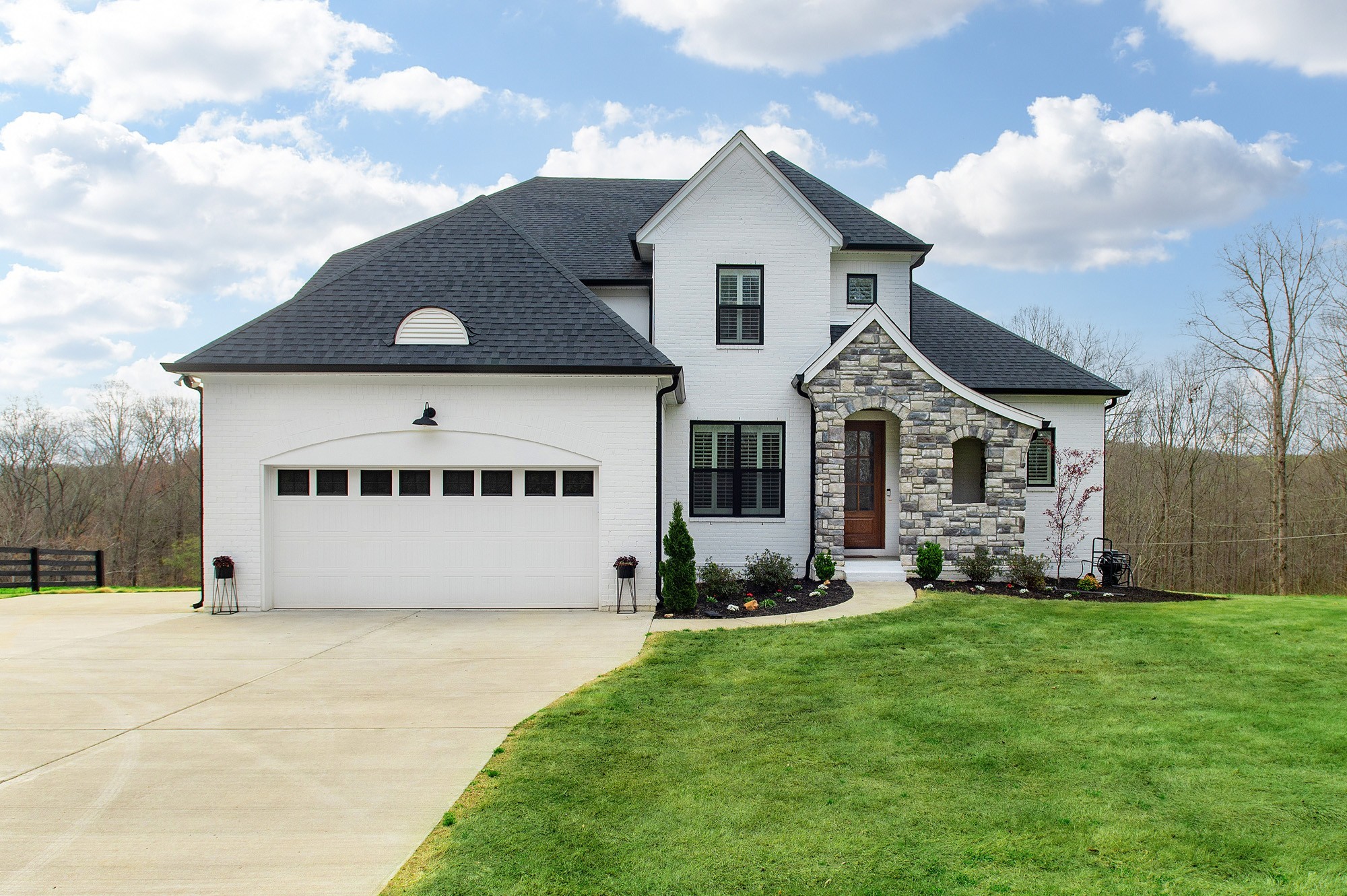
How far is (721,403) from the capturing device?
49.0 feet

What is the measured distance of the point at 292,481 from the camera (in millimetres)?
12281

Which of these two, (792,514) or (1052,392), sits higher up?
(1052,392)

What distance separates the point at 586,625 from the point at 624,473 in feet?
8.08

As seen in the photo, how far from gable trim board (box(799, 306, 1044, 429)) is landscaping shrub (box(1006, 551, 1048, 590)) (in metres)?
2.47

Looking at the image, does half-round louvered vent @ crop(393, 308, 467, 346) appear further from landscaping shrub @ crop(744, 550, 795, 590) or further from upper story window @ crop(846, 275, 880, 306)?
upper story window @ crop(846, 275, 880, 306)

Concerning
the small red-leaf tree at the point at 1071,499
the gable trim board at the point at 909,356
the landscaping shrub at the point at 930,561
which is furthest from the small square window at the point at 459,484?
the small red-leaf tree at the point at 1071,499

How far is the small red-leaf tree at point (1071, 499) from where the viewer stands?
50.7ft

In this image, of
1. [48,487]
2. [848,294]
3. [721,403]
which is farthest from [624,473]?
[48,487]

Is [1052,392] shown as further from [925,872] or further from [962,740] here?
[925,872]

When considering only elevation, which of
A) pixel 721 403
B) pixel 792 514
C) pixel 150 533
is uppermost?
pixel 721 403

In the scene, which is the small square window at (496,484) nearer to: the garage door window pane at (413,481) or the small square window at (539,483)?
the small square window at (539,483)

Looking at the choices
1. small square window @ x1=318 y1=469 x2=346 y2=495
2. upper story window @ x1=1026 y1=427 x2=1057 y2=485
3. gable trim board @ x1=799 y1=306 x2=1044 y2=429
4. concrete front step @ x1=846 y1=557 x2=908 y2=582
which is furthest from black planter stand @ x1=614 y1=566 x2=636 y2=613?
upper story window @ x1=1026 y1=427 x2=1057 y2=485

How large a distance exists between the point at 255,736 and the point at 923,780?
17.0 ft

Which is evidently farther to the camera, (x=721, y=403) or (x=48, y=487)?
(x=48, y=487)
